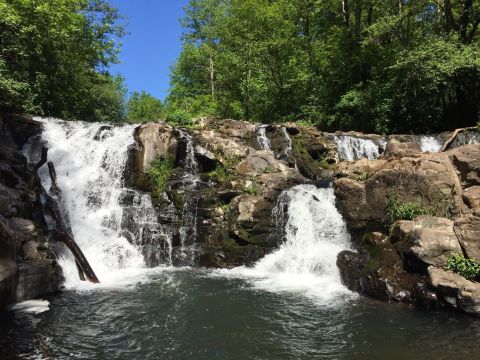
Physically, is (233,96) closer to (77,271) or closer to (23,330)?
(77,271)

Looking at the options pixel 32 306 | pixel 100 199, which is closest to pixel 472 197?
pixel 32 306

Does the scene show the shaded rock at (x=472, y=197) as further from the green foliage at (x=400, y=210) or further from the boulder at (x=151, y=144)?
the boulder at (x=151, y=144)

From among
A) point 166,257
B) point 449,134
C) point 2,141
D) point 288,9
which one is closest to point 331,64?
point 288,9

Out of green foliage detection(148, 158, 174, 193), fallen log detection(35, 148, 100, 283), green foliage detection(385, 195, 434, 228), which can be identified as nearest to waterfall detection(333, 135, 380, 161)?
green foliage detection(148, 158, 174, 193)

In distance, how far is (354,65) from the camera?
30250mm

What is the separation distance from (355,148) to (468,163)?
11285mm

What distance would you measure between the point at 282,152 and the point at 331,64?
12354mm

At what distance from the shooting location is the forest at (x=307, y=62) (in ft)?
76.7

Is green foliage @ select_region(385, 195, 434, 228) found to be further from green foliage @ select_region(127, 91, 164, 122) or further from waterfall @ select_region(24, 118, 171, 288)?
green foliage @ select_region(127, 91, 164, 122)

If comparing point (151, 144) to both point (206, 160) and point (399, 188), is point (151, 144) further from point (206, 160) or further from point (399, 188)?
point (399, 188)

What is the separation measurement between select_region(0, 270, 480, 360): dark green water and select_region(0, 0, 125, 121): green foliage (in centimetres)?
1213

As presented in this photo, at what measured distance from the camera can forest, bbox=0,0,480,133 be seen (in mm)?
23375

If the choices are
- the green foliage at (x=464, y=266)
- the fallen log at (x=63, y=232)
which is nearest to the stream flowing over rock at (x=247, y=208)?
the green foliage at (x=464, y=266)

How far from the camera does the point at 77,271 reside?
13820mm
